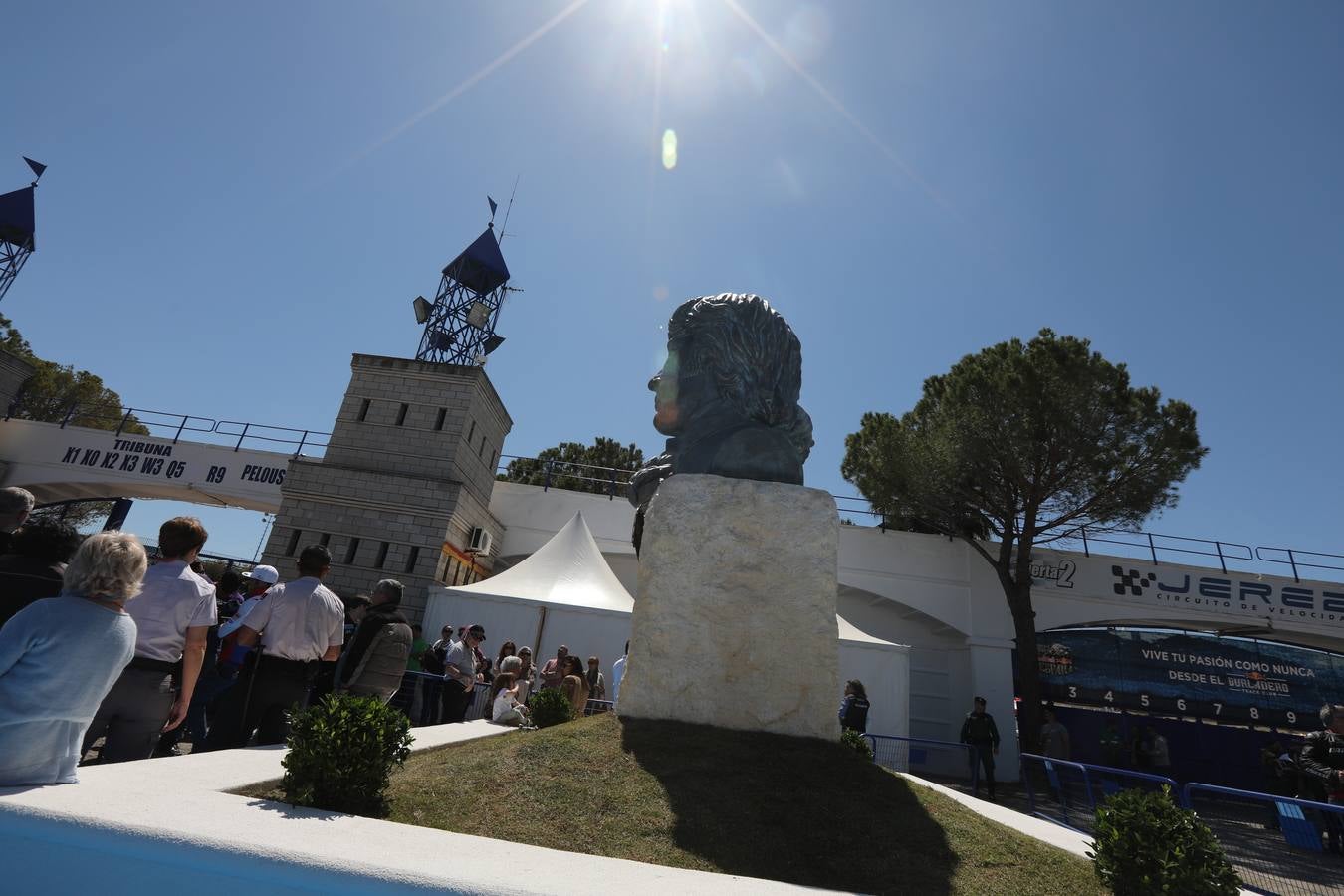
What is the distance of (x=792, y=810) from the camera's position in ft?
10.9

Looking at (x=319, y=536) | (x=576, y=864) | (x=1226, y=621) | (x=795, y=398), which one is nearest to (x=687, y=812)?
(x=576, y=864)

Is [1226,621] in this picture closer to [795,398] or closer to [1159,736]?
[1159,736]

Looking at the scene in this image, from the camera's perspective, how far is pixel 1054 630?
17.1m

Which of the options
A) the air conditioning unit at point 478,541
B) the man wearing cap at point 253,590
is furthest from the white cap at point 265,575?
the air conditioning unit at point 478,541

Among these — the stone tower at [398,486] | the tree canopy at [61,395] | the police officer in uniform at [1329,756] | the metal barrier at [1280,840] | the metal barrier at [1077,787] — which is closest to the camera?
the metal barrier at [1280,840]

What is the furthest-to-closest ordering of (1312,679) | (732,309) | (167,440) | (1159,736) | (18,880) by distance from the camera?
(167,440), (1312,679), (1159,736), (732,309), (18,880)

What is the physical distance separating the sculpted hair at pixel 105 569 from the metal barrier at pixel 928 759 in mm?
8746

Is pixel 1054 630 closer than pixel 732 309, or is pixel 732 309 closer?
pixel 732 309

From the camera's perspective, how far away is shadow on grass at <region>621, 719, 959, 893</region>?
289 cm

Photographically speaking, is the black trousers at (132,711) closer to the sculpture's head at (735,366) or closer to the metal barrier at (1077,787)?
the sculpture's head at (735,366)

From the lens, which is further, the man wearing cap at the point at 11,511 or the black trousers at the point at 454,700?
the black trousers at the point at 454,700

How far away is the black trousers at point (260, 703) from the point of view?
4.11m

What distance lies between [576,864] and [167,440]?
20912 mm

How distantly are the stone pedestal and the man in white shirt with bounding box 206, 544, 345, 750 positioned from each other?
1889 millimetres
